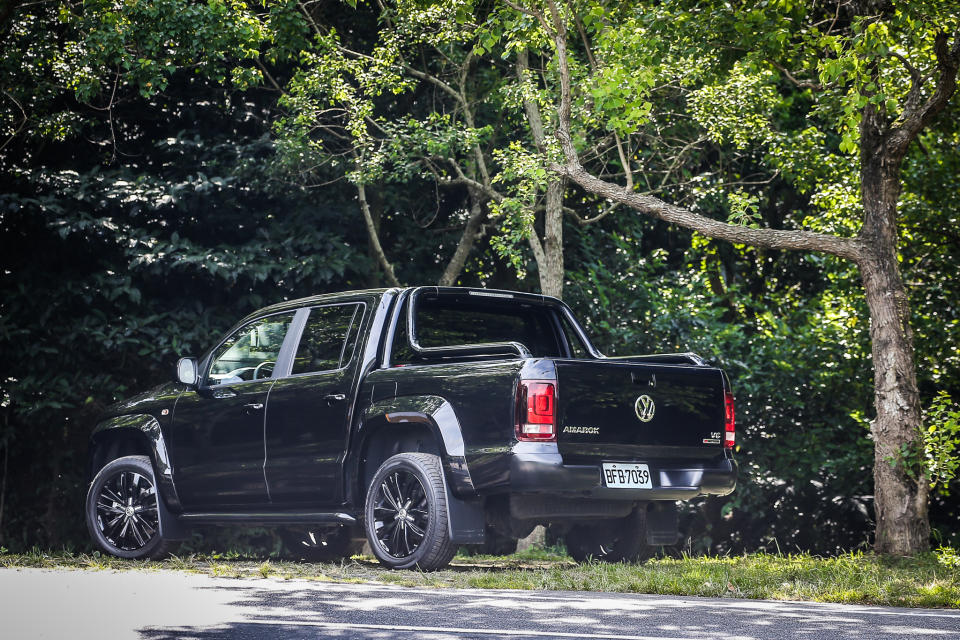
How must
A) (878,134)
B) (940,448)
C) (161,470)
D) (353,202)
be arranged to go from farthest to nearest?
(353,202), (878,134), (161,470), (940,448)

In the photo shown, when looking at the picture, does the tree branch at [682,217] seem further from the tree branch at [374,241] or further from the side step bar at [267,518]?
the side step bar at [267,518]

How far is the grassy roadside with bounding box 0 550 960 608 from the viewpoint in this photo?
7.58m

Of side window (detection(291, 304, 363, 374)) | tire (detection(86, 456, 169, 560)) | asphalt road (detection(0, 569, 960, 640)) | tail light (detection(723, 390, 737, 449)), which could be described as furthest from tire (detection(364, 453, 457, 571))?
tire (detection(86, 456, 169, 560))

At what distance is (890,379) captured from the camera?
10422 mm

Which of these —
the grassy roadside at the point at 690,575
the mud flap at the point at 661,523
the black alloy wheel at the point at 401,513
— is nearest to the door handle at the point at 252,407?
the grassy roadside at the point at 690,575

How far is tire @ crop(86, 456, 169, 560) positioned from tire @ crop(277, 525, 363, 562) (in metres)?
1.89

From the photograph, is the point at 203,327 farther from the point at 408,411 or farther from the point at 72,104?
the point at 408,411

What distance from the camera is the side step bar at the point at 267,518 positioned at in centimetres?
897

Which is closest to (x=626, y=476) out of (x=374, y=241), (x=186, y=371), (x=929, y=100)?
(x=186, y=371)

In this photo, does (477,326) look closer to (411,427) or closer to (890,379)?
(411,427)

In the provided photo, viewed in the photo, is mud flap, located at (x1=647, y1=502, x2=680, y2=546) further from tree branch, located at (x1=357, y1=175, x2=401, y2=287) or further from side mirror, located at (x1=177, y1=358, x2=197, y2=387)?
tree branch, located at (x1=357, y1=175, x2=401, y2=287)

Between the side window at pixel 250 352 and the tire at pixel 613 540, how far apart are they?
110 inches

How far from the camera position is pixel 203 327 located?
45.7 feet

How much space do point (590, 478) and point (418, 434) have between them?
4.51 feet
